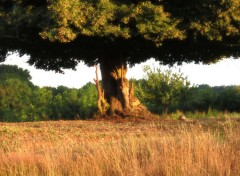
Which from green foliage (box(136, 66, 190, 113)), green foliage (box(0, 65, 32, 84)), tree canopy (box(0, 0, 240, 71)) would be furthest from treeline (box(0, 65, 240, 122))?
tree canopy (box(0, 0, 240, 71))

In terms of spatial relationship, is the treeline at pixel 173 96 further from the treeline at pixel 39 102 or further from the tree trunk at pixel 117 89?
the tree trunk at pixel 117 89

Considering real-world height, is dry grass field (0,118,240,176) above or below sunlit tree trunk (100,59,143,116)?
below

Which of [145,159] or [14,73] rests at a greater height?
[14,73]

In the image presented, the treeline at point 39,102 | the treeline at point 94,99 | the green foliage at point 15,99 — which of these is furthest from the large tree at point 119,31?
the green foliage at point 15,99

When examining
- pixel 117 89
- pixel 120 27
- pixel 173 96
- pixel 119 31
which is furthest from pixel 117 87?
pixel 173 96

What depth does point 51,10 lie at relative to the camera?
20.7 metres

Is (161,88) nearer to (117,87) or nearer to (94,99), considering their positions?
(94,99)

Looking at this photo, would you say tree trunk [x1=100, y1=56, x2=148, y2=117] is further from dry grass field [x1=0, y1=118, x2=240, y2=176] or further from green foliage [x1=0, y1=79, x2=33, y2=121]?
green foliage [x1=0, y1=79, x2=33, y2=121]

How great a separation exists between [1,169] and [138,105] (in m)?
17.2

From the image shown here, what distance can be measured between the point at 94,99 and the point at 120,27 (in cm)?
3472

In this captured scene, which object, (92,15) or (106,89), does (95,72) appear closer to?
(106,89)

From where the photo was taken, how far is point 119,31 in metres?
21.5

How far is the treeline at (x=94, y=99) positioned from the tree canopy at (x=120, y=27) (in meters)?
20.3

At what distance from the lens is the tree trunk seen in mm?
27156
